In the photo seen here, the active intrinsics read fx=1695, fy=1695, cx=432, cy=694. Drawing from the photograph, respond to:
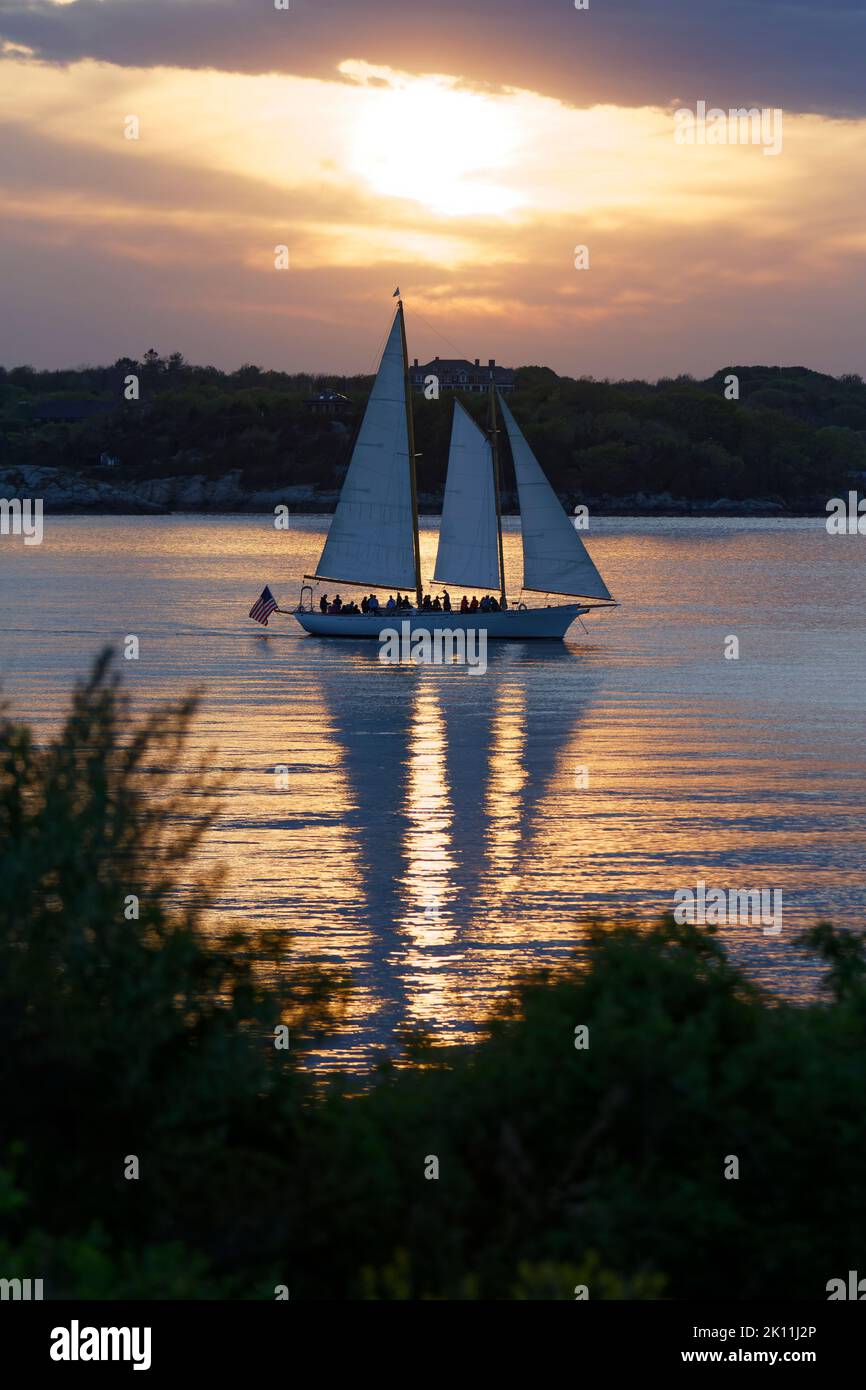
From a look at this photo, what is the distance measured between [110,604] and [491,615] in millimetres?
35065

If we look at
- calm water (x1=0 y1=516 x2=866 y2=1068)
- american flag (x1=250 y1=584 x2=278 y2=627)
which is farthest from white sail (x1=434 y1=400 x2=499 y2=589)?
american flag (x1=250 y1=584 x2=278 y2=627)

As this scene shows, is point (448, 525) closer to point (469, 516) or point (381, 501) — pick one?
point (469, 516)

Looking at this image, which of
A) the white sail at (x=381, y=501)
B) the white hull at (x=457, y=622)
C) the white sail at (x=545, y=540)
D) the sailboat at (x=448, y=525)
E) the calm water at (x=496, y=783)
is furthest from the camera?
the white hull at (x=457, y=622)

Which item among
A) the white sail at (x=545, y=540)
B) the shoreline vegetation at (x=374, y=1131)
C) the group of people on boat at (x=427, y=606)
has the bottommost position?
the shoreline vegetation at (x=374, y=1131)

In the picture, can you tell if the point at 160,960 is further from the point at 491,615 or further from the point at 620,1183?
the point at 491,615

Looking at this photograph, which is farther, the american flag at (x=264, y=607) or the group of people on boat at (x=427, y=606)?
the group of people on boat at (x=427, y=606)

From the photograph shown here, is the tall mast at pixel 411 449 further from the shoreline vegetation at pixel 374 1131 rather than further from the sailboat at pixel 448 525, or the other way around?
the shoreline vegetation at pixel 374 1131

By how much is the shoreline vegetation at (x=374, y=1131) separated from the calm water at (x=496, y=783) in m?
1.68

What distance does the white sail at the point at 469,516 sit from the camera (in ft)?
226

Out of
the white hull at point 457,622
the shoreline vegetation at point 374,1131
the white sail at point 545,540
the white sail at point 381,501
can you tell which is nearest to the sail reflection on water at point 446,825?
the shoreline vegetation at point 374,1131

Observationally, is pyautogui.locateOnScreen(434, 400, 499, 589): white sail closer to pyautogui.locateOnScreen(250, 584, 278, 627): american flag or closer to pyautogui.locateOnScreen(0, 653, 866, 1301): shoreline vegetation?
pyautogui.locateOnScreen(250, 584, 278, 627): american flag

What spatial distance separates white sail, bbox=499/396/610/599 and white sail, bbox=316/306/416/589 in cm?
479

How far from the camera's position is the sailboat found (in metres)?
69.0
